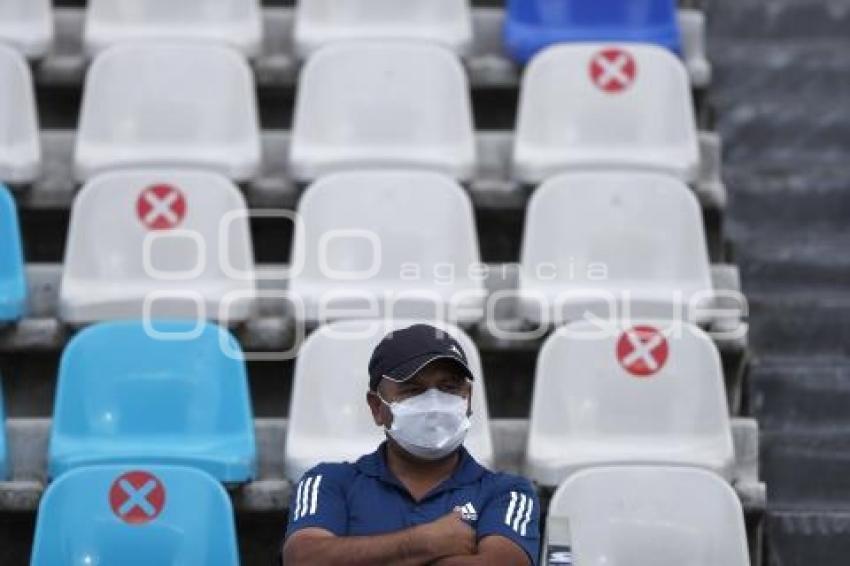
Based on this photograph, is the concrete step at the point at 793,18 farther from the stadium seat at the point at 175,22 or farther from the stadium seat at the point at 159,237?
the stadium seat at the point at 159,237

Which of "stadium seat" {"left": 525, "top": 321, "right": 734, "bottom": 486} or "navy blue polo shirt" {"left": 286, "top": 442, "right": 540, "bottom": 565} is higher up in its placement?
"navy blue polo shirt" {"left": 286, "top": 442, "right": 540, "bottom": 565}

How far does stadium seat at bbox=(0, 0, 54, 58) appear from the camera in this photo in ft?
22.5

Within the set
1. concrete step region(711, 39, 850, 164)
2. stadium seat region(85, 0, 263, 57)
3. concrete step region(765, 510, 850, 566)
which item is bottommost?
concrete step region(765, 510, 850, 566)

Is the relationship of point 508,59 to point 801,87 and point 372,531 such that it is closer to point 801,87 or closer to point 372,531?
point 801,87

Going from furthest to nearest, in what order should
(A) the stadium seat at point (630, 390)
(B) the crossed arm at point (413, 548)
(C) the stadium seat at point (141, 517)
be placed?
1. (A) the stadium seat at point (630, 390)
2. (C) the stadium seat at point (141, 517)
3. (B) the crossed arm at point (413, 548)

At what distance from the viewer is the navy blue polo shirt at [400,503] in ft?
13.6

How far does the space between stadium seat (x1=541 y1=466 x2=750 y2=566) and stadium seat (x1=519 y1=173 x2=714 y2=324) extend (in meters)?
0.89

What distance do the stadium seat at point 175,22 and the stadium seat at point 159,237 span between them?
0.86 metres

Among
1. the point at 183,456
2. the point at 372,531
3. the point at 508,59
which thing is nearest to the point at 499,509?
the point at 372,531

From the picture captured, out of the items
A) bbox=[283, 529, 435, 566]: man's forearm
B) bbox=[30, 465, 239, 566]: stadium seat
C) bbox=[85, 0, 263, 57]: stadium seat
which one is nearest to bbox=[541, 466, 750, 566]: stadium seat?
bbox=[30, 465, 239, 566]: stadium seat

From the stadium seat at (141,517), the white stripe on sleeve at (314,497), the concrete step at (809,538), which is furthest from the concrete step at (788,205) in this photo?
the white stripe on sleeve at (314,497)

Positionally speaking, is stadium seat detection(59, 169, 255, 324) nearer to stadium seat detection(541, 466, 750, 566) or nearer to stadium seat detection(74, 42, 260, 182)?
stadium seat detection(74, 42, 260, 182)

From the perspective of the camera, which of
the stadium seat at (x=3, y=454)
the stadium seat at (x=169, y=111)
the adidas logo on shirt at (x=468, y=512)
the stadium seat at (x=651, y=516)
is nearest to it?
the adidas logo on shirt at (x=468, y=512)

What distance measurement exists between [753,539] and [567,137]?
1.55m
